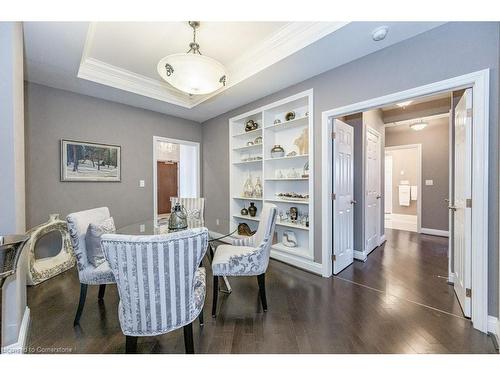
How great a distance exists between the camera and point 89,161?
11.1 ft

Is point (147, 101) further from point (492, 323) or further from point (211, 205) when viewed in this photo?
point (492, 323)

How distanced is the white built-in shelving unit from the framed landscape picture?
2042 mm

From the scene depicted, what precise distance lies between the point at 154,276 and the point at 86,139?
3.25 m

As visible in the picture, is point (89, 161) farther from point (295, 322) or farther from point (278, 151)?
point (295, 322)

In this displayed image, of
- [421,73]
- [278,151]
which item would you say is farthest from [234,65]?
[421,73]

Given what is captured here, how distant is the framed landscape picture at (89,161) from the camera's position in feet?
10.4

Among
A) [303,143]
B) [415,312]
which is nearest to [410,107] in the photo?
[303,143]

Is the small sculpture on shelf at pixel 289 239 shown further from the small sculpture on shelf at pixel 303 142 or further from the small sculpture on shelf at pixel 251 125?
the small sculpture on shelf at pixel 251 125

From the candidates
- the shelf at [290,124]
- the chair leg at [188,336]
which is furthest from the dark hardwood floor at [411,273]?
the shelf at [290,124]

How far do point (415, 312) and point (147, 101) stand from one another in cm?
455

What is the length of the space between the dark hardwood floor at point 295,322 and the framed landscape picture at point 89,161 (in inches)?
60.0

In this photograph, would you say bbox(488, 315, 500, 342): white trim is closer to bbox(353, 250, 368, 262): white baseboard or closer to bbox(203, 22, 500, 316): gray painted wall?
bbox(203, 22, 500, 316): gray painted wall

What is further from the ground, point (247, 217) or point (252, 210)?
point (252, 210)

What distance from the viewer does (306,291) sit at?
7.89 feet
